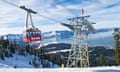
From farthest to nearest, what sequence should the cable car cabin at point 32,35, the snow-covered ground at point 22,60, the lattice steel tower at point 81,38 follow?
the snow-covered ground at point 22,60
the lattice steel tower at point 81,38
the cable car cabin at point 32,35

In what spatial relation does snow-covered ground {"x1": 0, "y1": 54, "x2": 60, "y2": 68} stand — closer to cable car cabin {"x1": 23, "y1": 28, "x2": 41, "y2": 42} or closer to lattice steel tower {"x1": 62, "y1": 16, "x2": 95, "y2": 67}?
lattice steel tower {"x1": 62, "y1": 16, "x2": 95, "y2": 67}

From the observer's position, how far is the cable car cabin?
118 ft

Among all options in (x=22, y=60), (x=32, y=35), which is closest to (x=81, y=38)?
(x=32, y=35)

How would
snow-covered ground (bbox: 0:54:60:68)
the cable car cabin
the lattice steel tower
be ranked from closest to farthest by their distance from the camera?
the cable car cabin
the lattice steel tower
snow-covered ground (bbox: 0:54:60:68)

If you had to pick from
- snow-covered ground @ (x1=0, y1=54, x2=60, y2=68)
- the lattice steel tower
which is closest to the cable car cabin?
the lattice steel tower

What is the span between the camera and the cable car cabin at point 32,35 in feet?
118

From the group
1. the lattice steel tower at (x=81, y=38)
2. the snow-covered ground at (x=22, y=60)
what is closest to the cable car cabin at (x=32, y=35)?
the lattice steel tower at (x=81, y=38)

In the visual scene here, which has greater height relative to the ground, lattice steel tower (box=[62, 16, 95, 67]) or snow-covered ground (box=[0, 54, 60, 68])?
lattice steel tower (box=[62, 16, 95, 67])

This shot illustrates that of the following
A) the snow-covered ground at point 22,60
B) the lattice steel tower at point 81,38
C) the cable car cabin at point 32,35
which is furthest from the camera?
the snow-covered ground at point 22,60

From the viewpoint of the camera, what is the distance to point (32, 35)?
120 feet

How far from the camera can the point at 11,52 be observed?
596 feet

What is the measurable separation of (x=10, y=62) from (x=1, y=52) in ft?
27.1

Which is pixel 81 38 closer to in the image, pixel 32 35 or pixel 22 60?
pixel 32 35

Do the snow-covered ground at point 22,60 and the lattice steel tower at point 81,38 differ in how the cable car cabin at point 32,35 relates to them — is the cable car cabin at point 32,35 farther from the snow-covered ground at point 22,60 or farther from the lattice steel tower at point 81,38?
the snow-covered ground at point 22,60
